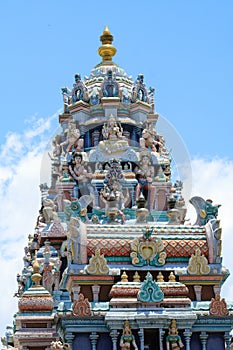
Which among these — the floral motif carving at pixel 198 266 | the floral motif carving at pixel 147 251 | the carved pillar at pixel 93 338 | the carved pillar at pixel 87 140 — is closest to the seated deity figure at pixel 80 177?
the carved pillar at pixel 87 140

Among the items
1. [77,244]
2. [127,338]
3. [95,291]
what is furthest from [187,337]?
[77,244]

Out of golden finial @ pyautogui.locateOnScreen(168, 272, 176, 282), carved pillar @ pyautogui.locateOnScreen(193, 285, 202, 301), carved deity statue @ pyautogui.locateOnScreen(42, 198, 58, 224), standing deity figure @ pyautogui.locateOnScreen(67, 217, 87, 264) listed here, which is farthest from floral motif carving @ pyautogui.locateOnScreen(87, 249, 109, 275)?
carved deity statue @ pyautogui.locateOnScreen(42, 198, 58, 224)

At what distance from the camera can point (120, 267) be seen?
1671 inches

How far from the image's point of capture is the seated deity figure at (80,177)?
6281 cm

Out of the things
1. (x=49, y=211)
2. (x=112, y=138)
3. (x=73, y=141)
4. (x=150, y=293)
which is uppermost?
(x=73, y=141)

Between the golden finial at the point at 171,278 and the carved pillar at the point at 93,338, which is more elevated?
the golden finial at the point at 171,278

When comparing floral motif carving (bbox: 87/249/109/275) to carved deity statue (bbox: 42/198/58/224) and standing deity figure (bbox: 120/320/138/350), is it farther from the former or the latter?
carved deity statue (bbox: 42/198/58/224)

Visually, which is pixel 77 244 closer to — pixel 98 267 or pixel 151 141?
pixel 98 267

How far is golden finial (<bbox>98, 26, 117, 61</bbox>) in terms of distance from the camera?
7238 cm

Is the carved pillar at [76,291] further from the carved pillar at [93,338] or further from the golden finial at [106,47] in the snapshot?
the golden finial at [106,47]

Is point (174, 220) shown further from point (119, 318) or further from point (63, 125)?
point (63, 125)

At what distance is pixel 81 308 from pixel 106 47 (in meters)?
34.7

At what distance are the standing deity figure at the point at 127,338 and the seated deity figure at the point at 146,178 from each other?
23.3 m

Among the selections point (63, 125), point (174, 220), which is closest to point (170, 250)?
point (174, 220)
